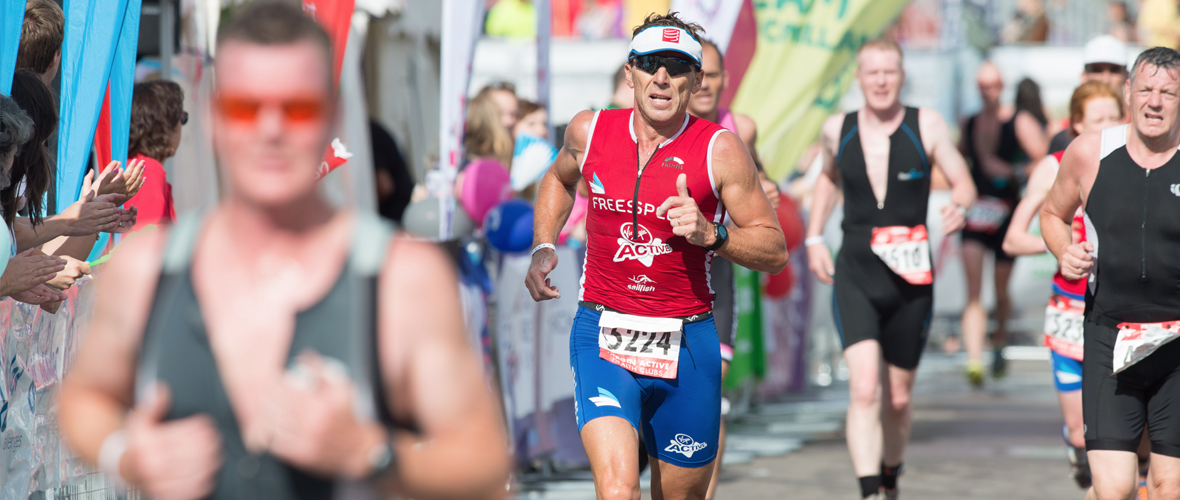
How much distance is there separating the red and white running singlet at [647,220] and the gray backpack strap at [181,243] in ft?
8.29

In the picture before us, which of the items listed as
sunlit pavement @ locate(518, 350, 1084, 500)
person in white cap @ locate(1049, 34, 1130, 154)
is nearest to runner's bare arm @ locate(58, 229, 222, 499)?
sunlit pavement @ locate(518, 350, 1084, 500)

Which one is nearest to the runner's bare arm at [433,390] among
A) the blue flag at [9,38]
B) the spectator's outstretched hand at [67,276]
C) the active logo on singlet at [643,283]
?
the active logo on singlet at [643,283]

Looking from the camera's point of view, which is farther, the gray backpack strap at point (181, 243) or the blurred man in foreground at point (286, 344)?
the gray backpack strap at point (181, 243)

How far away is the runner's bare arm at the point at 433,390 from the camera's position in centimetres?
182

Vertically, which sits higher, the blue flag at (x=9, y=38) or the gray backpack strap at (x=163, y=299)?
the blue flag at (x=9, y=38)

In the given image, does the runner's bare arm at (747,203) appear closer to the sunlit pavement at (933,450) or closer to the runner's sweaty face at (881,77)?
the runner's sweaty face at (881,77)

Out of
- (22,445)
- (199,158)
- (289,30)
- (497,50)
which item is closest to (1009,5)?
(497,50)

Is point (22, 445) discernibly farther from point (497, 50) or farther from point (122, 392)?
point (497, 50)

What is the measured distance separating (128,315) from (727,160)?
8.97 feet

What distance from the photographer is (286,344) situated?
6.01ft

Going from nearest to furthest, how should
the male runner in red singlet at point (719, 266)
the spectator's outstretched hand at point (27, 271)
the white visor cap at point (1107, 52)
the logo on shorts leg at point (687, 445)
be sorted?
the spectator's outstretched hand at point (27, 271) < the logo on shorts leg at point (687, 445) < the male runner in red singlet at point (719, 266) < the white visor cap at point (1107, 52)

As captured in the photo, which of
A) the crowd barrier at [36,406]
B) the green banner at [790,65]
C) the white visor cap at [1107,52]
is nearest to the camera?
the crowd barrier at [36,406]

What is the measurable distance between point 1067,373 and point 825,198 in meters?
1.53

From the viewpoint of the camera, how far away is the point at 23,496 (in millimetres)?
4125
